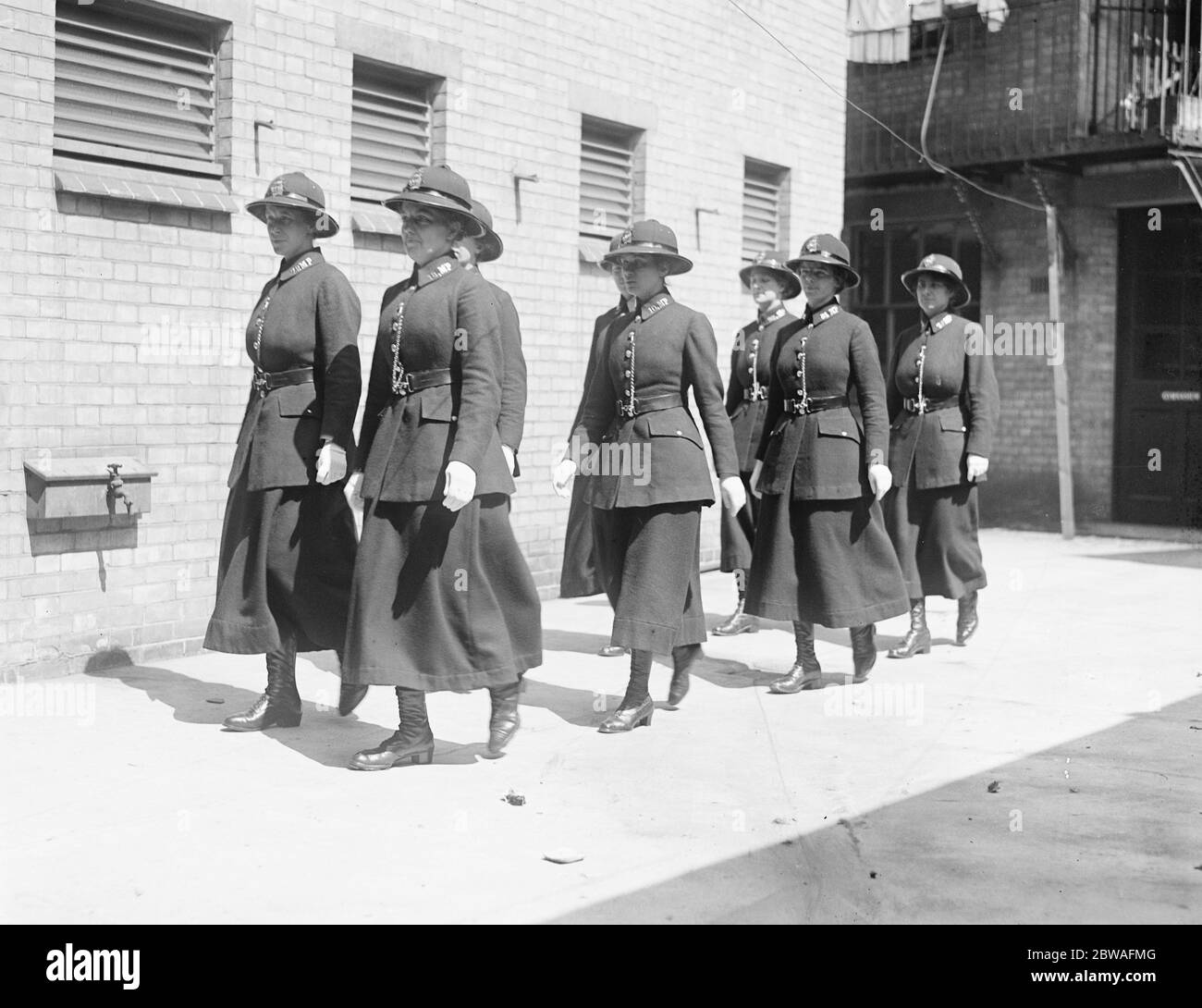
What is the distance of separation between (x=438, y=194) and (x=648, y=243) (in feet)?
4.22

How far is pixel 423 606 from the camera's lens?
20.1 feet

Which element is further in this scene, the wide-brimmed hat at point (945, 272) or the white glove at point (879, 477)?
the wide-brimmed hat at point (945, 272)

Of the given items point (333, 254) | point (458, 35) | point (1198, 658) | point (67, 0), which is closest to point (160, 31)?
point (67, 0)

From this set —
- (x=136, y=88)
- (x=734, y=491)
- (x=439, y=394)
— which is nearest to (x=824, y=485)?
(x=734, y=491)

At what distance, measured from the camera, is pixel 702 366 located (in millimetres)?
7199

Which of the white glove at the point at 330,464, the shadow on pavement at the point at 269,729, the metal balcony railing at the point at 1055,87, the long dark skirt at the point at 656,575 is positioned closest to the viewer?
the white glove at the point at 330,464

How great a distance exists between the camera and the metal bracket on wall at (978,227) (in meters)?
18.3

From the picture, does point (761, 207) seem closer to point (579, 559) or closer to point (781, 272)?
point (781, 272)

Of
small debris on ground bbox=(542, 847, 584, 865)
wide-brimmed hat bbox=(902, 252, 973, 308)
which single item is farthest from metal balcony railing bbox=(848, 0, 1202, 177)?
small debris on ground bbox=(542, 847, 584, 865)

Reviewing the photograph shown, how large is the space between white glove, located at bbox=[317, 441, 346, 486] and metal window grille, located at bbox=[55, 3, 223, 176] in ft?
8.65

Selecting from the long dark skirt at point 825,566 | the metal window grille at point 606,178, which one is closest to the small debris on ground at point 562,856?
the long dark skirt at point 825,566

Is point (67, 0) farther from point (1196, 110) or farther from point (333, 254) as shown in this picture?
point (1196, 110)

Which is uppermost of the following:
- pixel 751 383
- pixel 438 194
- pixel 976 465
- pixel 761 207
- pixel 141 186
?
pixel 761 207

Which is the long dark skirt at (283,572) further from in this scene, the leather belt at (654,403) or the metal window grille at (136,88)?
the metal window grille at (136,88)
